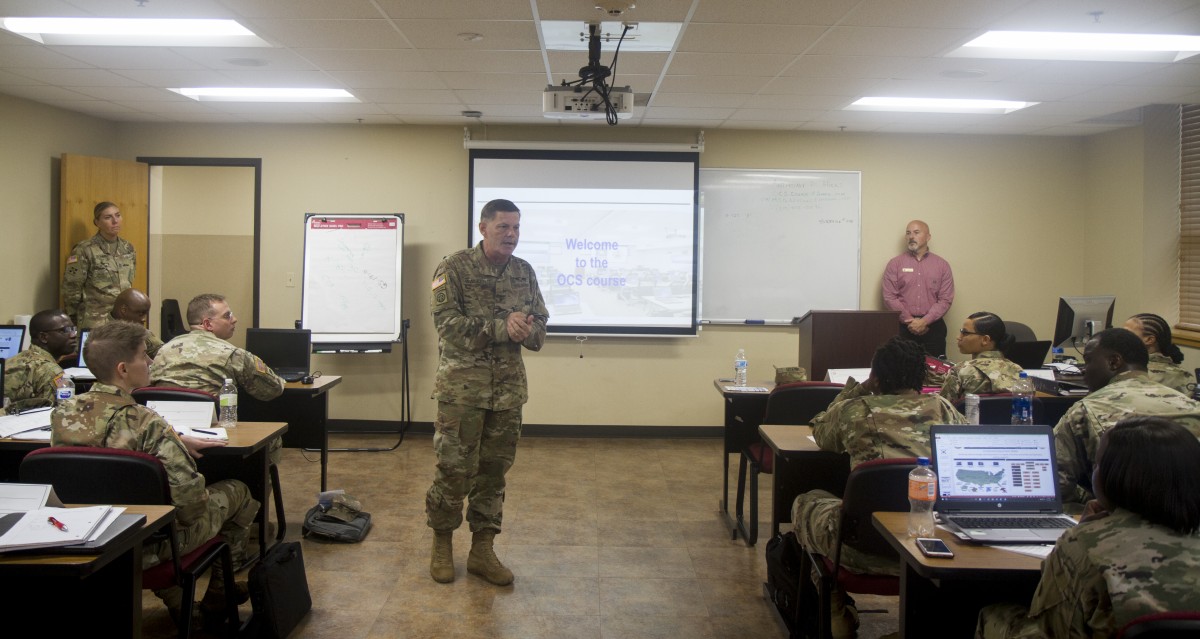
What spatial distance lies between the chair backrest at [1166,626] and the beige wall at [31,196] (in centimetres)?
672

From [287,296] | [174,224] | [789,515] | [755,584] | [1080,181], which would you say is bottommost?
[755,584]

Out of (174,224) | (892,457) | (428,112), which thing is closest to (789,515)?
(892,457)

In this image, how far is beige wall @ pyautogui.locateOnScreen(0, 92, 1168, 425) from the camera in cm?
661

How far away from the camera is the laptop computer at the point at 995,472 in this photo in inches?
89.0

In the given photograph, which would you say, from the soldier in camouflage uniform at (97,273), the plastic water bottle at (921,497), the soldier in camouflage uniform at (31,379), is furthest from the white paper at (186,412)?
the soldier in camouflage uniform at (97,273)

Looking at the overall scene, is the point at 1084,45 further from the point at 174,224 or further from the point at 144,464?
the point at 174,224

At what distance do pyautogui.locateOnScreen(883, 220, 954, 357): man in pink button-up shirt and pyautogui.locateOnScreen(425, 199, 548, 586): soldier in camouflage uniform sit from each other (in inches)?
158

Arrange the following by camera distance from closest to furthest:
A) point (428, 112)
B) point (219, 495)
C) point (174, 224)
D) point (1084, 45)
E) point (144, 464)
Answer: point (144, 464), point (219, 495), point (1084, 45), point (428, 112), point (174, 224)

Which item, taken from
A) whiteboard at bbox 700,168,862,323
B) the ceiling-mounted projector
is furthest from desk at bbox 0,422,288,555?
whiteboard at bbox 700,168,862,323

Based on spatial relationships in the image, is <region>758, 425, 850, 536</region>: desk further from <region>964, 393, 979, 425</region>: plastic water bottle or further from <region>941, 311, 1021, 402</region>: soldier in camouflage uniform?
<region>941, 311, 1021, 402</region>: soldier in camouflage uniform

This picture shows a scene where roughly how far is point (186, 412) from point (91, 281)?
3.48m

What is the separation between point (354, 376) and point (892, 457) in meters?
5.17

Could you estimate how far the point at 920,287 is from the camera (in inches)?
254

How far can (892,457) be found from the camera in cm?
256
